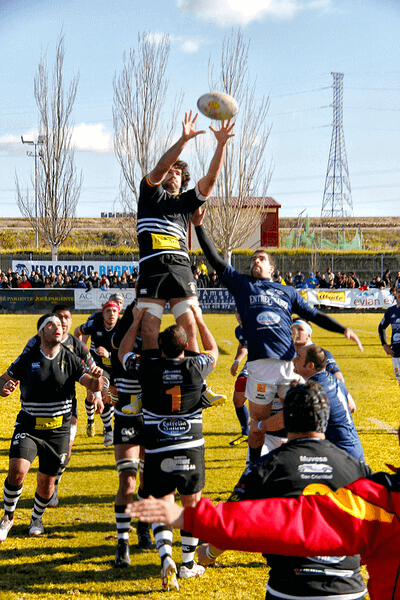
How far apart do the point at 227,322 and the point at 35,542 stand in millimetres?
20375

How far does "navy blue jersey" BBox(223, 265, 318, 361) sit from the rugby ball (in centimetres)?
142

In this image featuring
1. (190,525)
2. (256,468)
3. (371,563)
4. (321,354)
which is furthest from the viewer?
(321,354)

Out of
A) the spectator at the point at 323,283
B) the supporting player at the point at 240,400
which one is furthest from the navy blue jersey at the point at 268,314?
the spectator at the point at 323,283

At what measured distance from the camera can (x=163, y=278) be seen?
17.4 feet

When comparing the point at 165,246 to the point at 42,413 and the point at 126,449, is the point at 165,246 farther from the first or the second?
the point at 42,413

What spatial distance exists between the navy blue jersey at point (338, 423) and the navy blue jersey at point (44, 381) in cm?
243

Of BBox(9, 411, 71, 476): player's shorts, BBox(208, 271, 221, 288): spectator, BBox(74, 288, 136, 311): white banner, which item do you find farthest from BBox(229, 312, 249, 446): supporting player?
BBox(208, 271, 221, 288): spectator

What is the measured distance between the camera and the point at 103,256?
40.2 m

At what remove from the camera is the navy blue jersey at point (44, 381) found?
5.54 m

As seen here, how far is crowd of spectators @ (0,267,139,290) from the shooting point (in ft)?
98.4

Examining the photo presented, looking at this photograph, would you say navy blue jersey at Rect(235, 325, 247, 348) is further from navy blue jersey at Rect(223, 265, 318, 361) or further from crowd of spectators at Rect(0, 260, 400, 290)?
crowd of spectators at Rect(0, 260, 400, 290)

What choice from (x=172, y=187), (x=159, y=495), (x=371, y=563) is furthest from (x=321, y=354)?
(x=371, y=563)

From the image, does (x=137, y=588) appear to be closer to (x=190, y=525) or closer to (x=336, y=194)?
(x=190, y=525)

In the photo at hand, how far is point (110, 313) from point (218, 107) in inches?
147
